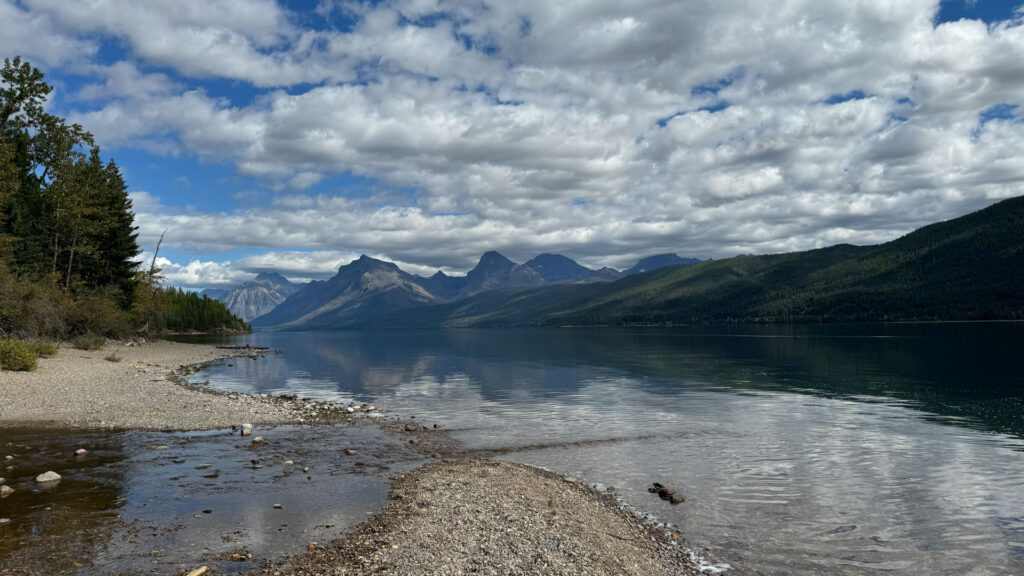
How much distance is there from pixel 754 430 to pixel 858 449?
636 centimetres

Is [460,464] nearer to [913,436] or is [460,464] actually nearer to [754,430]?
[754,430]

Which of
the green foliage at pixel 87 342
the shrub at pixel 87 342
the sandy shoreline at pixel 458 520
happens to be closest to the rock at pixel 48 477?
the sandy shoreline at pixel 458 520

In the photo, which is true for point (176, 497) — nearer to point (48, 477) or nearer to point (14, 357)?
point (48, 477)

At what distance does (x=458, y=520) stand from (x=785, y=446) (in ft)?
74.0

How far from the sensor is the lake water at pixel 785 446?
58.1ft

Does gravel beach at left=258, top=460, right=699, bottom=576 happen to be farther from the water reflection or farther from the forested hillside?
the forested hillside

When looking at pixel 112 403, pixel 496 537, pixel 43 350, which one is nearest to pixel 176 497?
pixel 496 537

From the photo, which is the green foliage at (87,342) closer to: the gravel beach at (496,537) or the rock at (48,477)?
the rock at (48,477)

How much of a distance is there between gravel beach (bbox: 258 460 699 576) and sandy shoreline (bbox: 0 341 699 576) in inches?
1.2

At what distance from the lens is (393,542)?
1499 centimetres

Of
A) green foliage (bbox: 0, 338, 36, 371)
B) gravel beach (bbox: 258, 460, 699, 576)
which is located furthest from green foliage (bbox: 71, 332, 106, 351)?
gravel beach (bbox: 258, 460, 699, 576)

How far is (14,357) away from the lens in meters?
45.0

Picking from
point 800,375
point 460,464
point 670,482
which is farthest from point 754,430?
point 800,375

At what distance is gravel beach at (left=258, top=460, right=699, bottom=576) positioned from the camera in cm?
1349
